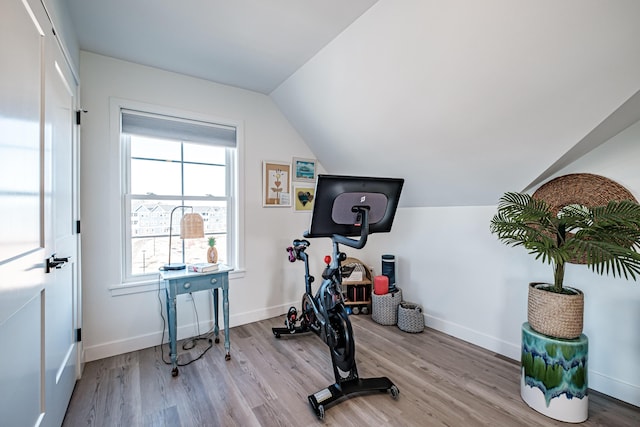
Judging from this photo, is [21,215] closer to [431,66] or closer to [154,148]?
[154,148]

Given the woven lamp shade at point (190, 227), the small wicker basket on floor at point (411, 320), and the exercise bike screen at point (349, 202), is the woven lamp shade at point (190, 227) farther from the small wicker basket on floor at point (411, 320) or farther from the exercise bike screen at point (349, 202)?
the small wicker basket on floor at point (411, 320)

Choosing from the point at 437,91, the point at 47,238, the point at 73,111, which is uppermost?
the point at 437,91

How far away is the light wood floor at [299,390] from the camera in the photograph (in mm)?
1745

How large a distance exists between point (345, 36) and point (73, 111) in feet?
6.65

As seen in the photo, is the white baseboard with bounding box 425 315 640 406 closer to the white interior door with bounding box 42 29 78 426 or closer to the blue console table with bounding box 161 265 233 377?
the blue console table with bounding box 161 265 233 377

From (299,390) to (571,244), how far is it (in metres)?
1.93

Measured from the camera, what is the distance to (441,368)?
229cm

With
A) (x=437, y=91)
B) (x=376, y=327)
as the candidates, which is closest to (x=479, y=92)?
(x=437, y=91)

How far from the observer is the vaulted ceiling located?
1.52 meters

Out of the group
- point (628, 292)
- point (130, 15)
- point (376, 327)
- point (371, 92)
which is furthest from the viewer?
point (376, 327)

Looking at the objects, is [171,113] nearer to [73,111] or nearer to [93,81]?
[93,81]

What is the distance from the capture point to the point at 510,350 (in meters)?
2.44

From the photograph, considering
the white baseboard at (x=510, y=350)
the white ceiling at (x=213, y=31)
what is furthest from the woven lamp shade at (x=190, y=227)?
the white baseboard at (x=510, y=350)

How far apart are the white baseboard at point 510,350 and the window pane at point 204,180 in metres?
2.63
